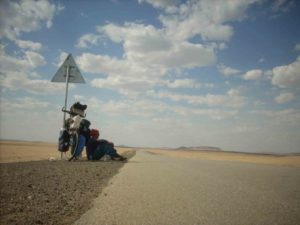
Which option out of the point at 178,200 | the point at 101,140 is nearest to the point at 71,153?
the point at 101,140

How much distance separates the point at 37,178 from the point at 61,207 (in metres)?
3.30

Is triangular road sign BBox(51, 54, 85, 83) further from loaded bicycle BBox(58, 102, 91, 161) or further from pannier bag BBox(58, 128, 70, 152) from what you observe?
pannier bag BBox(58, 128, 70, 152)

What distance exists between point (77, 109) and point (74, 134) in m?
1.33

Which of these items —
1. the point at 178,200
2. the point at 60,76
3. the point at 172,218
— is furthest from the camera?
the point at 60,76

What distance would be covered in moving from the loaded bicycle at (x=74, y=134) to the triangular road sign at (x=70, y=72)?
1.16 metres

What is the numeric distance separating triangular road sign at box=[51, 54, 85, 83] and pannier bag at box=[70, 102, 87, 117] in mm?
1104

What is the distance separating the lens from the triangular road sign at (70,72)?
47.2ft

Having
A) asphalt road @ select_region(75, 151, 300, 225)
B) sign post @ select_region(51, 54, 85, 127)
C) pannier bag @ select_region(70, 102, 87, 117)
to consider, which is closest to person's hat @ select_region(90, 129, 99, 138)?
pannier bag @ select_region(70, 102, 87, 117)

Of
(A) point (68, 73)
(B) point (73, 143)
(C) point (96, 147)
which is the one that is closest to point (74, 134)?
(B) point (73, 143)

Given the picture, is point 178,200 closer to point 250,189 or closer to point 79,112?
point 250,189

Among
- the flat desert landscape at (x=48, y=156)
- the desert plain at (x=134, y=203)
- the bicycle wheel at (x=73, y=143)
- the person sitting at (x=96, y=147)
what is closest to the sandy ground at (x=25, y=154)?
the flat desert landscape at (x=48, y=156)

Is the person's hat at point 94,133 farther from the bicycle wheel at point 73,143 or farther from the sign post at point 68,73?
the sign post at point 68,73

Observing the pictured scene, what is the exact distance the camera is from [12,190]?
5973 millimetres

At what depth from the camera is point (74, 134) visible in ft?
46.4
